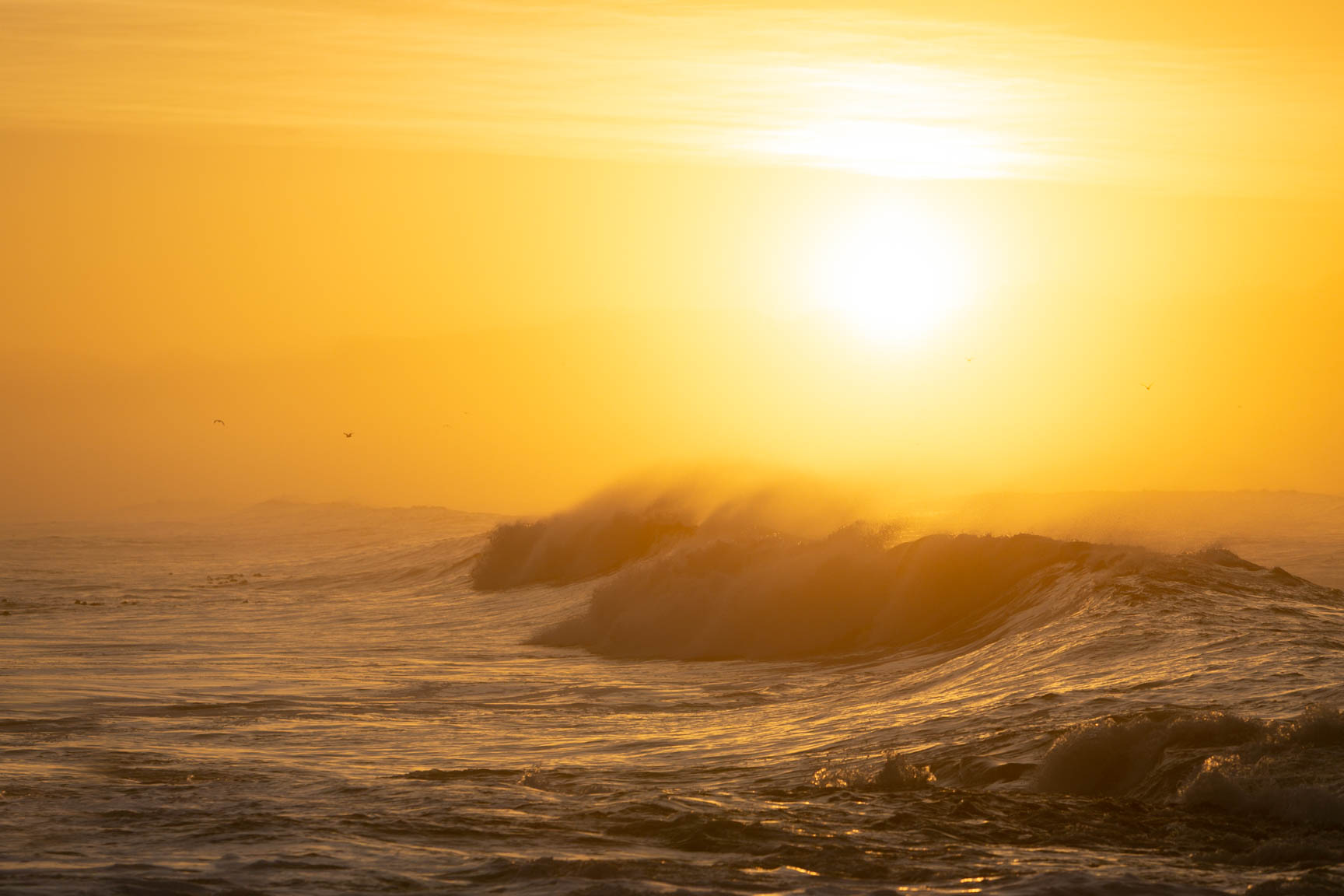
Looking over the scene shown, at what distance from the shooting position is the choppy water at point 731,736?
27.6 ft

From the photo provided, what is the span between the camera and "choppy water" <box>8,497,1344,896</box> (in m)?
8.41

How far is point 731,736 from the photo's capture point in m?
13.9

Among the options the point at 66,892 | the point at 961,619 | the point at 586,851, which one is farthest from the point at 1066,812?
the point at 961,619

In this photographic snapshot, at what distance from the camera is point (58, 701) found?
15703mm

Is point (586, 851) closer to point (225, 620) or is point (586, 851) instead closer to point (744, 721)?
point (744, 721)

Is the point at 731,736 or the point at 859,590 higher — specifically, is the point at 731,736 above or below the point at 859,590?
below

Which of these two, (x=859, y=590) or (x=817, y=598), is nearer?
(x=817, y=598)

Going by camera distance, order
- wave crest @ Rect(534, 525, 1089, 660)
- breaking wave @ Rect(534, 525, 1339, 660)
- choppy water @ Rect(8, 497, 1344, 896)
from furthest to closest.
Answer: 1. wave crest @ Rect(534, 525, 1089, 660)
2. breaking wave @ Rect(534, 525, 1339, 660)
3. choppy water @ Rect(8, 497, 1344, 896)

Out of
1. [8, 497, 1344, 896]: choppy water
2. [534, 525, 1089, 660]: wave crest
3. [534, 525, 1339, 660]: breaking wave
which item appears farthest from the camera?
[534, 525, 1089, 660]: wave crest

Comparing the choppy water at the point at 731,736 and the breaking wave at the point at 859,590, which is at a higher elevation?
the breaking wave at the point at 859,590

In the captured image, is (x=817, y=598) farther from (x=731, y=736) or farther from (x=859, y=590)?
(x=731, y=736)

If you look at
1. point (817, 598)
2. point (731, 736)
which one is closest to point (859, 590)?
point (817, 598)

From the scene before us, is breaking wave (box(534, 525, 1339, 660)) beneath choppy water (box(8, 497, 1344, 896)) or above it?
above

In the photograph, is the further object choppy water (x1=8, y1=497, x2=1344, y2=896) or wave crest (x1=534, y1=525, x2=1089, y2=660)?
wave crest (x1=534, y1=525, x2=1089, y2=660)
